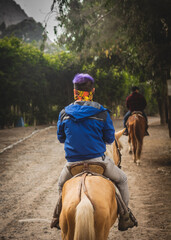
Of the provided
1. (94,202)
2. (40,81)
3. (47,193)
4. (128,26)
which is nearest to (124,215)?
(94,202)

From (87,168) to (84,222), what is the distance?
66cm

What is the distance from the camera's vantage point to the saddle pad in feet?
8.23


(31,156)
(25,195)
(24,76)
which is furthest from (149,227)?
(24,76)

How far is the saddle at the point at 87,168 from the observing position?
2.51 metres

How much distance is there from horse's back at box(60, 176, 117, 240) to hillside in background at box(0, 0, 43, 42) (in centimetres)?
6307

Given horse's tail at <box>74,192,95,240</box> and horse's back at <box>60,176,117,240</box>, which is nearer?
horse's tail at <box>74,192,95,240</box>

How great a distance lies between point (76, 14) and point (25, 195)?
19.9ft

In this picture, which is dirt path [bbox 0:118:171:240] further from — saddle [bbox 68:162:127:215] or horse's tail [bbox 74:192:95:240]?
horse's tail [bbox 74:192:95:240]

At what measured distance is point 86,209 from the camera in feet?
6.36

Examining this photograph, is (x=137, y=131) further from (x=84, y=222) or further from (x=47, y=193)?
(x=84, y=222)

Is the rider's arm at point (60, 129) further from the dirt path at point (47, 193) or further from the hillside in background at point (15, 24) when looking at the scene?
the hillside in background at point (15, 24)

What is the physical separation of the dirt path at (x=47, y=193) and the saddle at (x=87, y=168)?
5.10 feet

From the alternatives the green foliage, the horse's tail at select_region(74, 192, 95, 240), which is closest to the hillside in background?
the green foliage

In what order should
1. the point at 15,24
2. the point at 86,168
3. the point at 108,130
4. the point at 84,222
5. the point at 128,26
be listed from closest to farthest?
the point at 84,222
the point at 86,168
the point at 108,130
the point at 128,26
the point at 15,24
